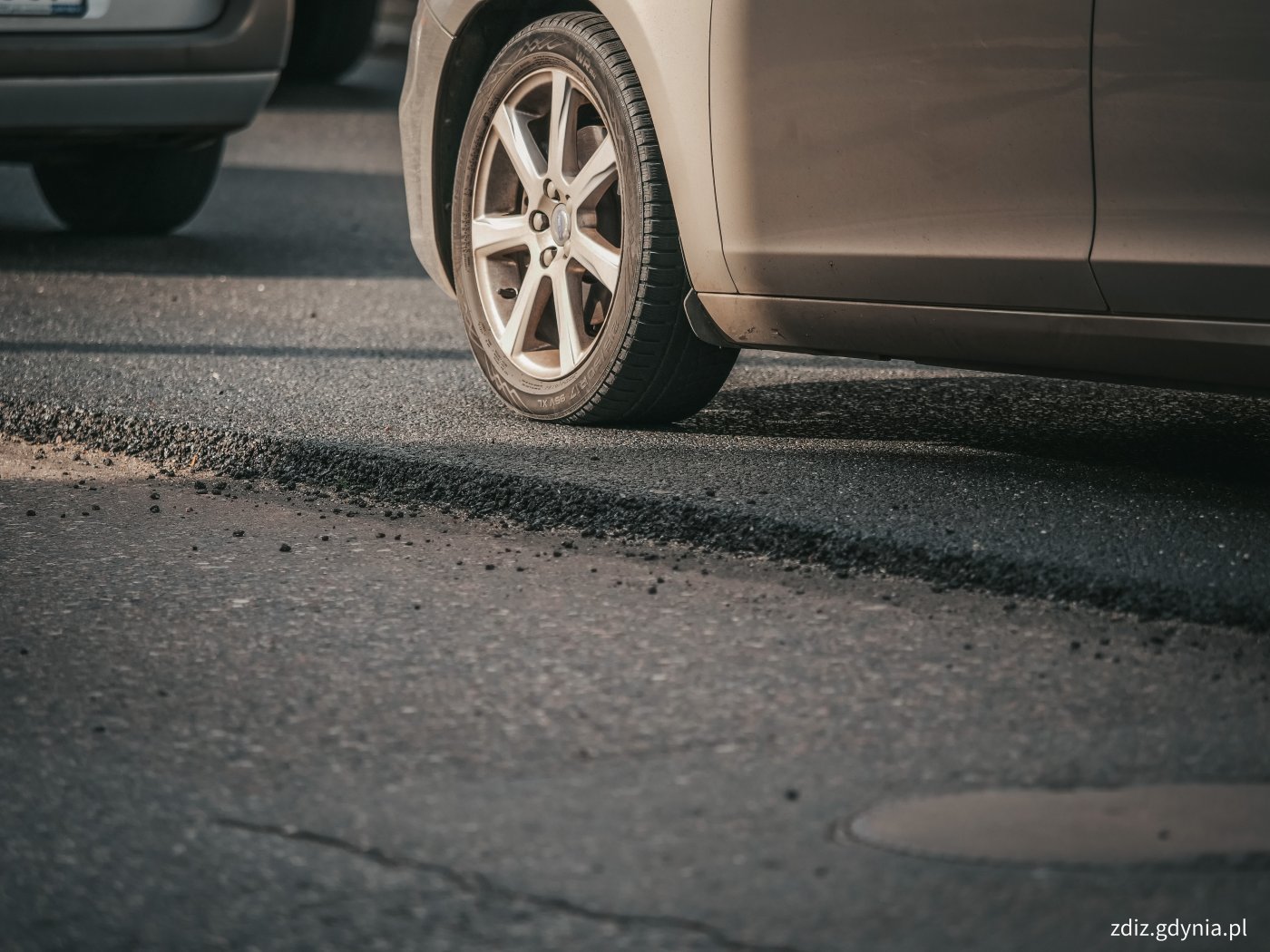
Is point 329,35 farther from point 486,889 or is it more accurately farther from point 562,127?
point 486,889

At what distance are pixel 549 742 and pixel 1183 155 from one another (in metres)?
1.56

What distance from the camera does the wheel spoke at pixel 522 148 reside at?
4.58 m

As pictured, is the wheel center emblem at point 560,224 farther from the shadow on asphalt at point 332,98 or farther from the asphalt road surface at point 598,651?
the shadow on asphalt at point 332,98

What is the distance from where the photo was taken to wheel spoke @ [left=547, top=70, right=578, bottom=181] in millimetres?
4520

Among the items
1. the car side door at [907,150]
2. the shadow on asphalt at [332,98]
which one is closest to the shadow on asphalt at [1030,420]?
the car side door at [907,150]

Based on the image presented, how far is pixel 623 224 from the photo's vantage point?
14.3 feet

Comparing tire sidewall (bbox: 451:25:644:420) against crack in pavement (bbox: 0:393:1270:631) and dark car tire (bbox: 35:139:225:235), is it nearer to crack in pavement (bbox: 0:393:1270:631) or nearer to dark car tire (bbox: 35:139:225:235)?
crack in pavement (bbox: 0:393:1270:631)

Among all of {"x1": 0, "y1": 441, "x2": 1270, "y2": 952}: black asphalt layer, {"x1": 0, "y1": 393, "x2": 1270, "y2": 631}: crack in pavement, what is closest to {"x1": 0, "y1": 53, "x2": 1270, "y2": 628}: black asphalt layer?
{"x1": 0, "y1": 393, "x2": 1270, "y2": 631}: crack in pavement

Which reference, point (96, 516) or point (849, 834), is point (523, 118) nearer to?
point (96, 516)

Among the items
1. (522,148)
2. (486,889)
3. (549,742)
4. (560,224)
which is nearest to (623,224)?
(560,224)

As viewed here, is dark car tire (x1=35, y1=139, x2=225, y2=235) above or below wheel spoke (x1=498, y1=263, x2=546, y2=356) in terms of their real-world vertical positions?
below

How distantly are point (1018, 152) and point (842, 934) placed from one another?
6.27 feet

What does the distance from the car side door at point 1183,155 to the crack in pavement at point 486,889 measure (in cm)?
177

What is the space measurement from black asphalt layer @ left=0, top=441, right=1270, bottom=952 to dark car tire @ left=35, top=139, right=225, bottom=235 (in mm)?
4323
